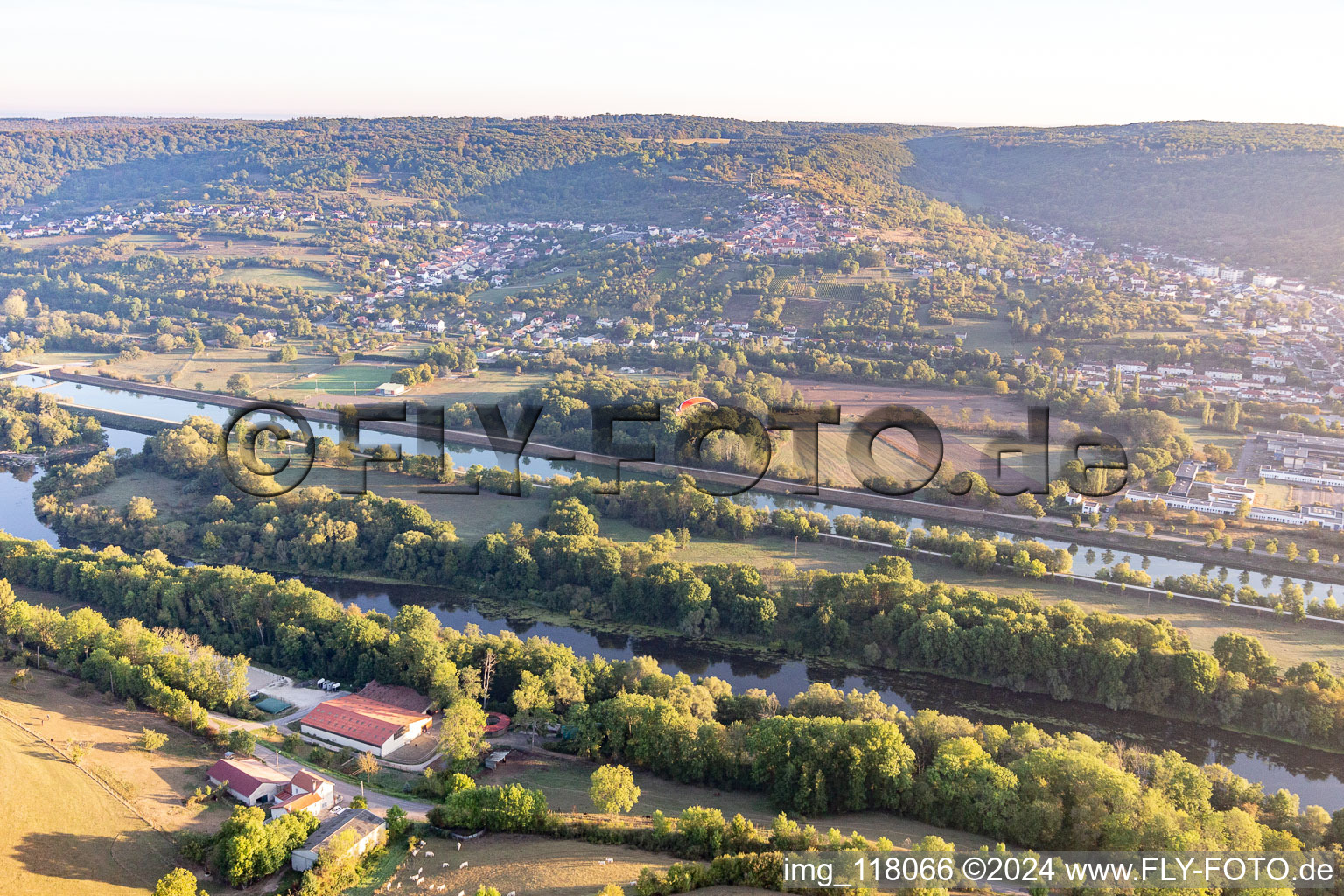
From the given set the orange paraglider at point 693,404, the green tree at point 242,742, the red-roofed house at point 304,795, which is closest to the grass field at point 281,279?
the orange paraglider at point 693,404

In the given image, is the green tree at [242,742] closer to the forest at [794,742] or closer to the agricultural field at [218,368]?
the forest at [794,742]

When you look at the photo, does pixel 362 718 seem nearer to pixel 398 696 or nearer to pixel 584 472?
pixel 398 696

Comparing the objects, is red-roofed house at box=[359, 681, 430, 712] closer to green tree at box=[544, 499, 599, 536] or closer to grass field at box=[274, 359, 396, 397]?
green tree at box=[544, 499, 599, 536]

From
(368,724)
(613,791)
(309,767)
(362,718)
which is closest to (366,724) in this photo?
(368,724)

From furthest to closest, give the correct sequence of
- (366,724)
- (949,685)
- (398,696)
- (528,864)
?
1. (949,685)
2. (398,696)
3. (366,724)
4. (528,864)

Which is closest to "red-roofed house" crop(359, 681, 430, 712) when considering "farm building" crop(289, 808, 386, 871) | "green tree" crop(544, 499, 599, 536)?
"farm building" crop(289, 808, 386, 871)

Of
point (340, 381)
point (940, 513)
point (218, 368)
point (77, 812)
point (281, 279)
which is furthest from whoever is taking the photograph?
point (281, 279)
